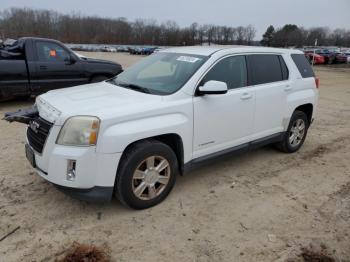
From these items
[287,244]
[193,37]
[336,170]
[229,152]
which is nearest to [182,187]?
[229,152]

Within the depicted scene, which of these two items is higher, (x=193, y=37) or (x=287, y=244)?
(x=193, y=37)

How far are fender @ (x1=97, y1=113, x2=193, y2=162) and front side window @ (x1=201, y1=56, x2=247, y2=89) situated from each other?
0.63m

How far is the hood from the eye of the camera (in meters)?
3.12

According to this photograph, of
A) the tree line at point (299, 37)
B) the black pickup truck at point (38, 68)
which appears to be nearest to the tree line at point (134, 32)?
the tree line at point (299, 37)

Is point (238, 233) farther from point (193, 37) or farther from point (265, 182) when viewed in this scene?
point (193, 37)

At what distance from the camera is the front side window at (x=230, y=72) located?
3988mm

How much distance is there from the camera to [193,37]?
111 meters

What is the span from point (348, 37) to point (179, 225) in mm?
118722

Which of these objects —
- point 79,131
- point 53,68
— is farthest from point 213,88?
point 53,68

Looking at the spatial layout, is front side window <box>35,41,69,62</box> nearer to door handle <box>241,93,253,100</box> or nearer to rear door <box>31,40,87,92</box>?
rear door <box>31,40,87,92</box>

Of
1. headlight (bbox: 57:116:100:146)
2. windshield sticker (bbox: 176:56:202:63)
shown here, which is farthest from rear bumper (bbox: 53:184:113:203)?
windshield sticker (bbox: 176:56:202:63)

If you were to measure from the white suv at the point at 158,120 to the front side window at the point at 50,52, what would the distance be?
4530 millimetres

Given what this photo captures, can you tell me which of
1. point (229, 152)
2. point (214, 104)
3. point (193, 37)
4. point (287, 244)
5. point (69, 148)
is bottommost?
point (287, 244)

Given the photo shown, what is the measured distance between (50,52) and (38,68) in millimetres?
600
